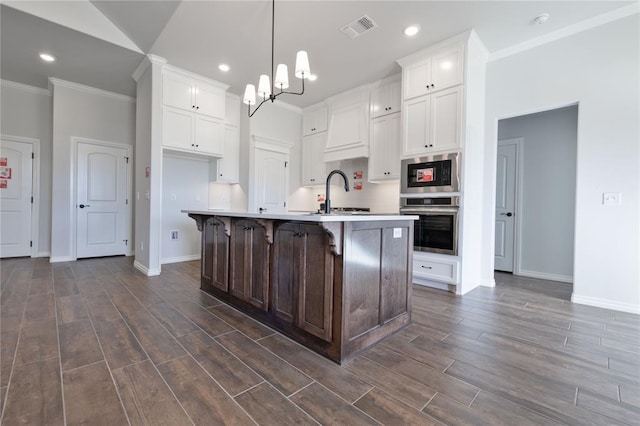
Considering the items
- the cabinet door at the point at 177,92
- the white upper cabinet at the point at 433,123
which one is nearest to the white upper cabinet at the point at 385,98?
the white upper cabinet at the point at 433,123

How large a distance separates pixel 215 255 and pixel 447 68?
11.6 ft

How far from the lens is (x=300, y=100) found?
5395 millimetres

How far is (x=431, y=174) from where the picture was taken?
349 centimetres

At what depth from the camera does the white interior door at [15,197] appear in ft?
15.3

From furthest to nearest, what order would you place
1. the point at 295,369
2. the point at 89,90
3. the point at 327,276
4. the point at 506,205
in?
the point at 89,90 < the point at 506,205 < the point at 327,276 < the point at 295,369

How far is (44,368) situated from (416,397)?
2.16m

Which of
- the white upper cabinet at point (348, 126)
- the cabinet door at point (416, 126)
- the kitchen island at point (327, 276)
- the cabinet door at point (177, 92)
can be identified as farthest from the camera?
the white upper cabinet at point (348, 126)

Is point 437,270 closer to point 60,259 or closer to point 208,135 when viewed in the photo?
point 208,135

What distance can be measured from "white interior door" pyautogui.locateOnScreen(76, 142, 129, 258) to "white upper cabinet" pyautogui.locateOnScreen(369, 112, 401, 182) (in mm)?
4759

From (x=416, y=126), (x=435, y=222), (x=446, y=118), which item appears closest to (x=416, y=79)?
(x=416, y=126)

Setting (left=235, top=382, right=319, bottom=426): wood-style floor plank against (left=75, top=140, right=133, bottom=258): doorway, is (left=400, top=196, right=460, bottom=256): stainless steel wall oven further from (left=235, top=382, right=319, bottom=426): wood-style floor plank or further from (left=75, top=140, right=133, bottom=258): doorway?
(left=75, top=140, right=133, bottom=258): doorway

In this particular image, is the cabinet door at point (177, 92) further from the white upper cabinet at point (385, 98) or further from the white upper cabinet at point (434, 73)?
the white upper cabinet at point (434, 73)

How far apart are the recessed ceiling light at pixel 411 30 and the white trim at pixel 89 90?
516 centimetres

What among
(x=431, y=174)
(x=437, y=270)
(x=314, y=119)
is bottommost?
(x=437, y=270)
